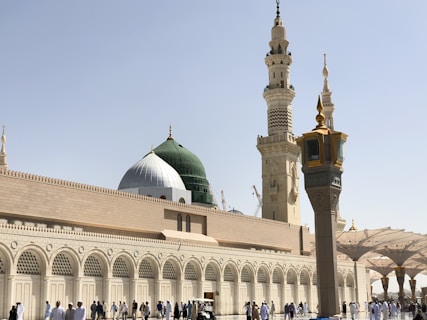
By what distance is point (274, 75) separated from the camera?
51781 millimetres

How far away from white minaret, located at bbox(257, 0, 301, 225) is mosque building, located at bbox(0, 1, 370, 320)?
82 mm

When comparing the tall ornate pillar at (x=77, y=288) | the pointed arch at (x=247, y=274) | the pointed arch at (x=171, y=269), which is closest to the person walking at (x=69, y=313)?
the tall ornate pillar at (x=77, y=288)

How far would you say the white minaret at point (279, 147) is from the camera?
49.7 metres

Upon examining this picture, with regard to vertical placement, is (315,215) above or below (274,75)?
below

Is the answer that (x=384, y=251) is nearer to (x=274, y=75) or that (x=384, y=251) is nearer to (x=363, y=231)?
(x=363, y=231)

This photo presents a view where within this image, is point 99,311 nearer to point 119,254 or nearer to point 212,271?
point 119,254

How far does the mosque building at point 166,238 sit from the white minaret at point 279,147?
8cm

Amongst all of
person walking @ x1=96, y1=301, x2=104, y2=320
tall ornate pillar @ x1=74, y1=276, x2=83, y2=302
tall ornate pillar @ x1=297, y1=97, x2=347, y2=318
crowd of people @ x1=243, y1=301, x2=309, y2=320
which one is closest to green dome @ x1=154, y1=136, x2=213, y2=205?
crowd of people @ x1=243, y1=301, x2=309, y2=320

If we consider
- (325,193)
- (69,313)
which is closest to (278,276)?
(325,193)

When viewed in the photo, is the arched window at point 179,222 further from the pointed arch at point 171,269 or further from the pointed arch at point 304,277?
the pointed arch at point 304,277

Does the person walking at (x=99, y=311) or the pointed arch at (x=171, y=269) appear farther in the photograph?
the pointed arch at (x=171, y=269)

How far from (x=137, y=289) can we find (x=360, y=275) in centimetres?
2715

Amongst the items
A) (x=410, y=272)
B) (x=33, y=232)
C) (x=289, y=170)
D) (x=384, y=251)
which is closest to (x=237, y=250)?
(x=289, y=170)

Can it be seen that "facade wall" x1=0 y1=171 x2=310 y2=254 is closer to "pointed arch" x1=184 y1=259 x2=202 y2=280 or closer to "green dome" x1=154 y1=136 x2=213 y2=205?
"pointed arch" x1=184 y1=259 x2=202 y2=280
